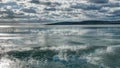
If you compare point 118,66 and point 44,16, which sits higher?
point 118,66

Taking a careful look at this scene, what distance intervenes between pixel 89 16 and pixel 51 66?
99.2 m

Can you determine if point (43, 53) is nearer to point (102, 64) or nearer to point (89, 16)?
point (102, 64)

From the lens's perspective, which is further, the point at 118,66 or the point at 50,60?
the point at 50,60

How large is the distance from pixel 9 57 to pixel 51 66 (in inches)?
137

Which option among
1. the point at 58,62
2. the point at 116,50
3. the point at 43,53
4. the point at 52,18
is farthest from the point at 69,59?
the point at 52,18

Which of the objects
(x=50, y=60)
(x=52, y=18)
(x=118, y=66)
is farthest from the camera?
(x=52, y=18)

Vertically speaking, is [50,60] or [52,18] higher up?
[50,60]

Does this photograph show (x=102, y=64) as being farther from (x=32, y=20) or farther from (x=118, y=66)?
(x=32, y=20)

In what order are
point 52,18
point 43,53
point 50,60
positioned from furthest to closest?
point 52,18 < point 43,53 < point 50,60

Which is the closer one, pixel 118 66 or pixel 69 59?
pixel 118 66

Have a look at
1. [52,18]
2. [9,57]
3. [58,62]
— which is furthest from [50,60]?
[52,18]

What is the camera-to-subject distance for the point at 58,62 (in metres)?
23.1

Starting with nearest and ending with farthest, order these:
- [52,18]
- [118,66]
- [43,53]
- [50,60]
→ 1. [118,66]
2. [50,60]
3. [43,53]
4. [52,18]

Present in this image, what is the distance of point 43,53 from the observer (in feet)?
86.6
